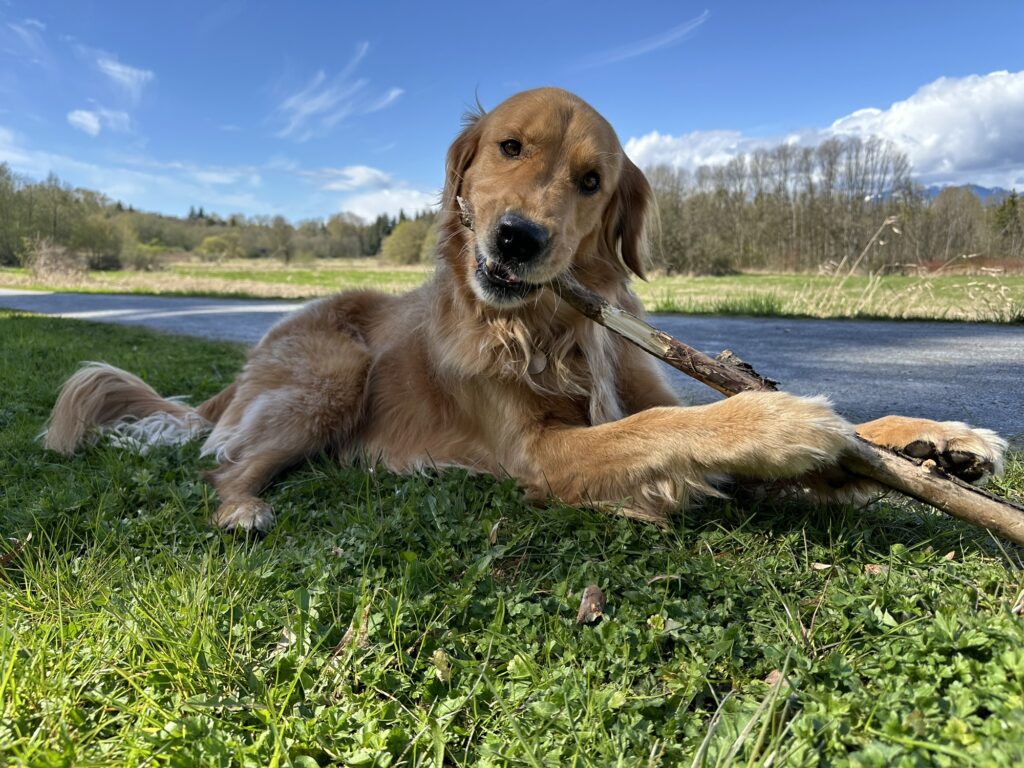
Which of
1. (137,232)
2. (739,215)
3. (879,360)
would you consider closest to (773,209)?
(739,215)

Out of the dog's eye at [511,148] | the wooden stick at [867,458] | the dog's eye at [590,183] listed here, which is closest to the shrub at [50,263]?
the dog's eye at [511,148]

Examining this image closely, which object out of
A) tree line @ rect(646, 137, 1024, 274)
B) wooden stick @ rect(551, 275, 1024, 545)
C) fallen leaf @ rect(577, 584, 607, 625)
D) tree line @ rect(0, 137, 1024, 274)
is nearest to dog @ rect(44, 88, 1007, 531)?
wooden stick @ rect(551, 275, 1024, 545)

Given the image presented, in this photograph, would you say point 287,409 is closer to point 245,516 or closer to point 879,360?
point 245,516

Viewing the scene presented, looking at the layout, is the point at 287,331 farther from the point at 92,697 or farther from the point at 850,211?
the point at 850,211

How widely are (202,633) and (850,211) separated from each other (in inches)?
1339

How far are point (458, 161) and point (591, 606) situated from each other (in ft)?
8.17

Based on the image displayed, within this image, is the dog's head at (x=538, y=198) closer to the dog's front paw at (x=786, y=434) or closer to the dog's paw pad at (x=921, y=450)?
the dog's front paw at (x=786, y=434)

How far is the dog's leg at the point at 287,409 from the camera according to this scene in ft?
10.7

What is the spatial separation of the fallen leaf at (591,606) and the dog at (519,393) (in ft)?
1.98

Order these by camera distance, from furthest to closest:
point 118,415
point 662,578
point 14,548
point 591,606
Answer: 1. point 118,415
2. point 14,548
3. point 662,578
4. point 591,606

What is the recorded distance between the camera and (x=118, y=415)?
3.89 m

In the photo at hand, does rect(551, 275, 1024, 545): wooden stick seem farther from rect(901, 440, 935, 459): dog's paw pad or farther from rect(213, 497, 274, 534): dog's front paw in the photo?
rect(213, 497, 274, 534): dog's front paw

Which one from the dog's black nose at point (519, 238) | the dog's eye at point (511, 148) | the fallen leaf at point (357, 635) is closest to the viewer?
the fallen leaf at point (357, 635)

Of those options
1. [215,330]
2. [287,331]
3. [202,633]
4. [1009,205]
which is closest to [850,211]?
[1009,205]
